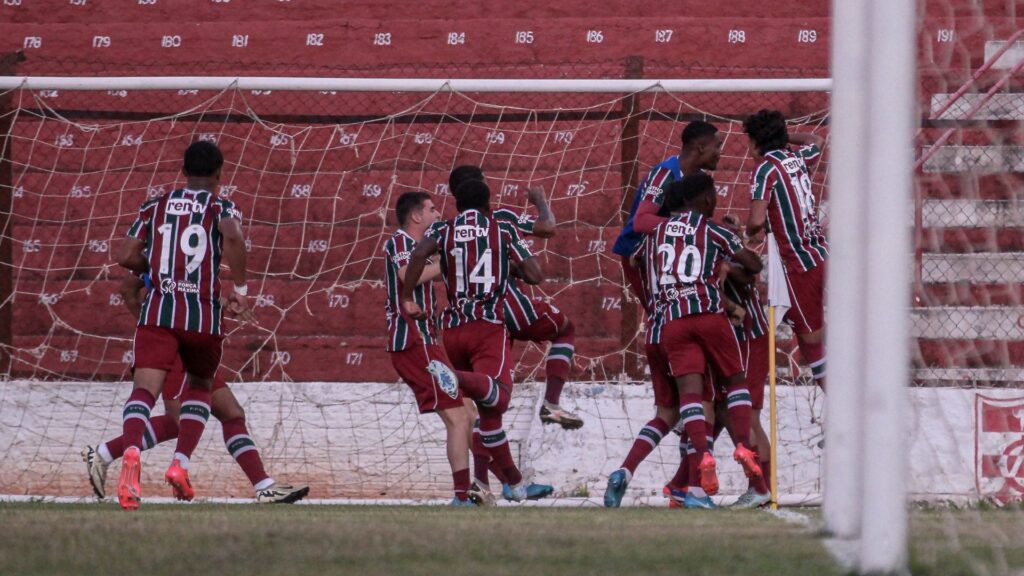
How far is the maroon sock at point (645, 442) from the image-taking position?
722 cm

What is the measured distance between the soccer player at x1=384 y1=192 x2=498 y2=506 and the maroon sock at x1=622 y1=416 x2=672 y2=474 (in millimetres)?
786

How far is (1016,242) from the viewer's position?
18.6ft

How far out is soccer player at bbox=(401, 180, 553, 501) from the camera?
285 inches

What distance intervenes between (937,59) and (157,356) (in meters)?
3.74

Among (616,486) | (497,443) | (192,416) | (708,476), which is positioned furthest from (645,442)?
(192,416)

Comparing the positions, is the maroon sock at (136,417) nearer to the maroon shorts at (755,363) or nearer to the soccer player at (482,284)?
the soccer player at (482,284)

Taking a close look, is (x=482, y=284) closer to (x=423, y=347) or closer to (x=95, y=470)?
(x=423, y=347)

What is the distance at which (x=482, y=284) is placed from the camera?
23.8 ft

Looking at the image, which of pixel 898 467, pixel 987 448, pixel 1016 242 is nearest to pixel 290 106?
A: pixel 987 448

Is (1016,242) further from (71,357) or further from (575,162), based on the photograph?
(71,357)

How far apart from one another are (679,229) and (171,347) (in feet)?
8.34

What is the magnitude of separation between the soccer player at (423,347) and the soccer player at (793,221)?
5.89 ft

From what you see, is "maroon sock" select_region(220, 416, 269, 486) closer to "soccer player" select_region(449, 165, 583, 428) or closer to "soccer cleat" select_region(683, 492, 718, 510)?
"soccer player" select_region(449, 165, 583, 428)

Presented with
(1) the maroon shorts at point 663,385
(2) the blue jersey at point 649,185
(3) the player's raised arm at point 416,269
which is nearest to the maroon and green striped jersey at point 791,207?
(2) the blue jersey at point 649,185
